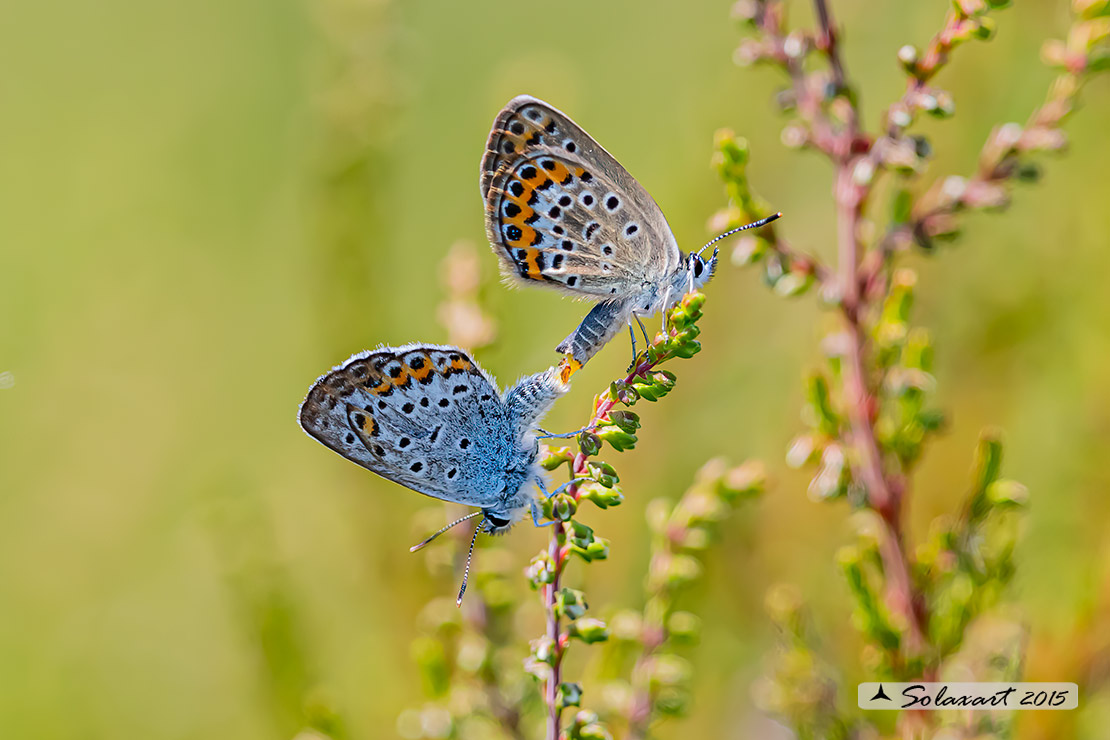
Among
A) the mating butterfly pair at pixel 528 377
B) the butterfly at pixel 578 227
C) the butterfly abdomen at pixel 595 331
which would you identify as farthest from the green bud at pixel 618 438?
the butterfly abdomen at pixel 595 331

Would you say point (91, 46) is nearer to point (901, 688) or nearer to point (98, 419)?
point (98, 419)

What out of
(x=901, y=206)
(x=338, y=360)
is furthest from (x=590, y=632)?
(x=338, y=360)

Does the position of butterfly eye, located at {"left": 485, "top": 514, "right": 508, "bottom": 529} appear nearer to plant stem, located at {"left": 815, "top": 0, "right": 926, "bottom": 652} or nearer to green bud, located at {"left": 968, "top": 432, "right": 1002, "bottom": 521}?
plant stem, located at {"left": 815, "top": 0, "right": 926, "bottom": 652}

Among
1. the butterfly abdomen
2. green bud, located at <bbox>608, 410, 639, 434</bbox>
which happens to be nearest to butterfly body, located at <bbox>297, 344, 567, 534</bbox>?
the butterfly abdomen

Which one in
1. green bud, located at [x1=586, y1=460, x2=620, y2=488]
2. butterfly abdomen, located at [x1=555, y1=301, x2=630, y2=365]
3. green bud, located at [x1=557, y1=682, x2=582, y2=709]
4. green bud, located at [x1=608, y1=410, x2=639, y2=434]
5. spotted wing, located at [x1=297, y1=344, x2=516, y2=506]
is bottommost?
green bud, located at [x1=557, y1=682, x2=582, y2=709]

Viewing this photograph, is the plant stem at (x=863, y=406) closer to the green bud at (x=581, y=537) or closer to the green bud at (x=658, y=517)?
the green bud at (x=658, y=517)

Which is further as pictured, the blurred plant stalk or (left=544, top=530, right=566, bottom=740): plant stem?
the blurred plant stalk

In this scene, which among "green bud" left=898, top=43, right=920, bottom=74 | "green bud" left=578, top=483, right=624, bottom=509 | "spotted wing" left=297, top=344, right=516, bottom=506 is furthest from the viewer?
"spotted wing" left=297, top=344, right=516, bottom=506
